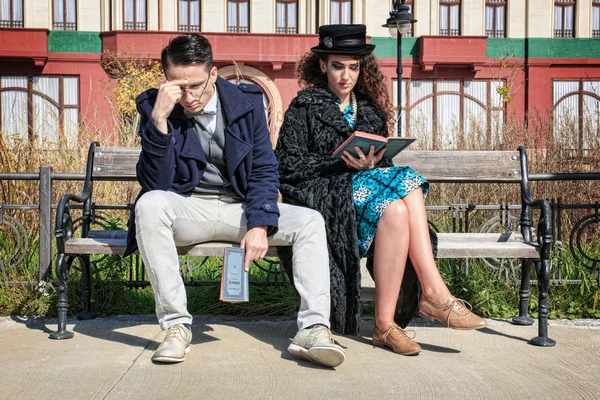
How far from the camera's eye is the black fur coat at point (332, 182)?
3656 millimetres

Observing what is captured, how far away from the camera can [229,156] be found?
3670mm

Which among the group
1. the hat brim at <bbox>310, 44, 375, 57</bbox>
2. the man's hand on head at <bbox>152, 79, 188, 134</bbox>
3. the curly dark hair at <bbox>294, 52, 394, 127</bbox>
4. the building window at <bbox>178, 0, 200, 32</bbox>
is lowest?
the man's hand on head at <bbox>152, 79, 188, 134</bbox>

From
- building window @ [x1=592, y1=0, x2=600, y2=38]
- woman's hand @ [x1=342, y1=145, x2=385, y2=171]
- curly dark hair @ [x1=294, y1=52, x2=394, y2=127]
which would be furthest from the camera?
building window @ [x1=592, y1=0, x2=600, y2=38]

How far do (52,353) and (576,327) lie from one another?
2.81 meters

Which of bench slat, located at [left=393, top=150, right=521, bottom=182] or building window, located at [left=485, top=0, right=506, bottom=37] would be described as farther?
building window, located at [left=485, top=0, right=506, bottom=37]

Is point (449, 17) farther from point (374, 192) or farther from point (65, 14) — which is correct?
point (374, 192)

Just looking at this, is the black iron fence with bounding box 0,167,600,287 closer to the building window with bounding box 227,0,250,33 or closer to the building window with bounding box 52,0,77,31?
the building window with bounding box 227,0,250,33

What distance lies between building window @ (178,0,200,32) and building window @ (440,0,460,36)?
763cm

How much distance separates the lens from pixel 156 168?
3.52m

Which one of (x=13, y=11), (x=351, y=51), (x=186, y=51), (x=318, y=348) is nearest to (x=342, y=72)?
(x=351, y=51)

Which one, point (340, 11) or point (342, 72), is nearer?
point (342, 72)

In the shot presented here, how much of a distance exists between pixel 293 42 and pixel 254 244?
19.6 metres

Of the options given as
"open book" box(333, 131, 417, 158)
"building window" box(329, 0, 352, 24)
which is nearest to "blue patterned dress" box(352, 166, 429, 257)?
"open book" box(333, 131, 417, 158)

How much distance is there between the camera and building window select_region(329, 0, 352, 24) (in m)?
23.2
